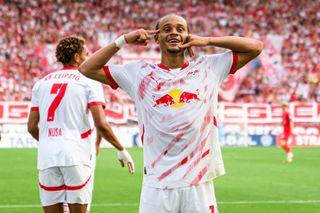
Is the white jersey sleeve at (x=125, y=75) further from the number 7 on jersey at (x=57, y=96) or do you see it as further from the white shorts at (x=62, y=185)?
the white shorts at (x=62, y=185)

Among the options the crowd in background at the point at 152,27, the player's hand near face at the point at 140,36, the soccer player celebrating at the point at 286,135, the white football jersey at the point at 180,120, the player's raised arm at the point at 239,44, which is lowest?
the soccer player celebrating at the point at 286,135

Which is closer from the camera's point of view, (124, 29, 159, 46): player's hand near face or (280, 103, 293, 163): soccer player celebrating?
(124, 29, 159, 46): player's hand near face

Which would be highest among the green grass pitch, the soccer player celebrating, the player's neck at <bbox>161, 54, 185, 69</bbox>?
the player's neck at <bbox>161, 54, 185, 69</bbox>

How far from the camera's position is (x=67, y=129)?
6125 mm

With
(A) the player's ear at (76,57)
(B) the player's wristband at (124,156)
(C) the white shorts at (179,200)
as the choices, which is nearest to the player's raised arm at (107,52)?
(C) the white shorts at (179,200)

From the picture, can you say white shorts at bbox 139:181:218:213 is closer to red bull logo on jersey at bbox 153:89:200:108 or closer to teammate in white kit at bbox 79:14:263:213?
teammate in white kit at bbox 79:14:263:213

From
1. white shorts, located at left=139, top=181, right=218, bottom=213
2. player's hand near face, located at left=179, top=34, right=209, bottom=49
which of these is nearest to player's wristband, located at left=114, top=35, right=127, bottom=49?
player's hand near face, located at left=179, top=34, right=209, bottom=49

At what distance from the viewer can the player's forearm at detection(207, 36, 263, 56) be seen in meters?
4.67

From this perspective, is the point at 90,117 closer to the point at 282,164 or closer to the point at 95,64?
the point at 95,64

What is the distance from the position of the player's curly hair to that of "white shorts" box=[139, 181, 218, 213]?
6.82ft

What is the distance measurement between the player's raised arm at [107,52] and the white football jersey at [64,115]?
1292 millimetres

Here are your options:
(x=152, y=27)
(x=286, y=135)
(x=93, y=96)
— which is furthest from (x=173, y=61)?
(x=152, y=27)

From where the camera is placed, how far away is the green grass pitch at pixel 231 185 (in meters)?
10.9

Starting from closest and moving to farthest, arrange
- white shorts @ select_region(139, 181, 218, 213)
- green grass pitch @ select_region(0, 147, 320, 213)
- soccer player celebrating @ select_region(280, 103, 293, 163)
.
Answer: white shorts @ select_region(139, 181, 218, 213)
green grass pitch @ select_region(0, 147, 320, 213)
soccer player celebrating @ select_region(280, 103, 293, 163)
